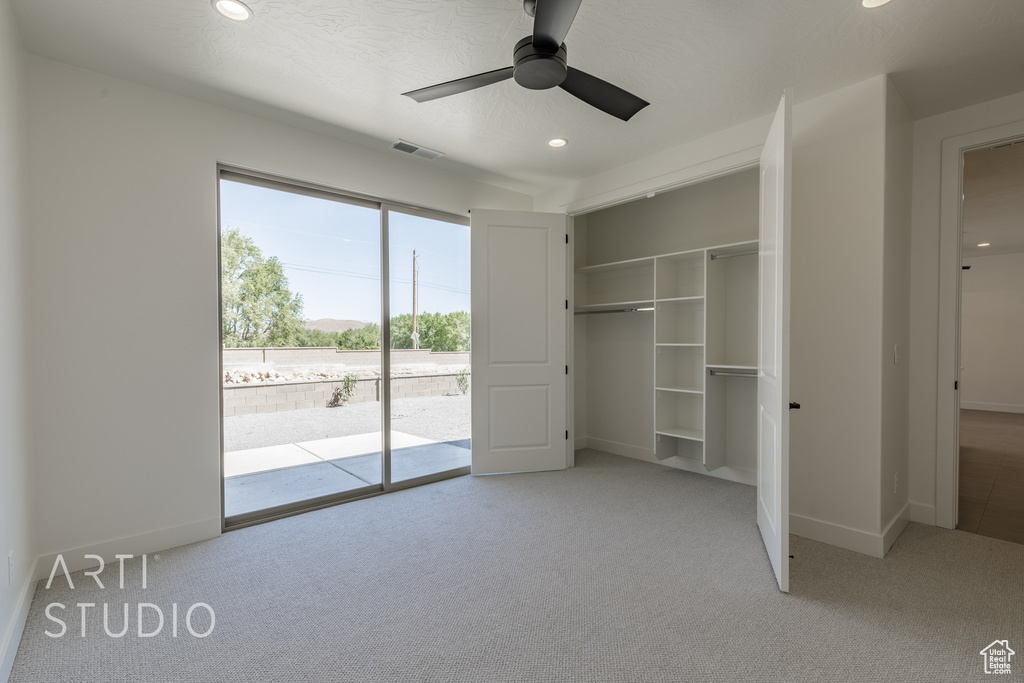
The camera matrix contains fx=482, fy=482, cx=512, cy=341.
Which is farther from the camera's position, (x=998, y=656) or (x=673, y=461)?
(x=673, y=461)

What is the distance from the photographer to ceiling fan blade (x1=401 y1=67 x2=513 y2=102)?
2031mm

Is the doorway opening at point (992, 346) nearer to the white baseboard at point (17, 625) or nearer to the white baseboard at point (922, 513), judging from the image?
the white baseboard at point (922, 513)

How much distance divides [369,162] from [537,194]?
1.87 metres

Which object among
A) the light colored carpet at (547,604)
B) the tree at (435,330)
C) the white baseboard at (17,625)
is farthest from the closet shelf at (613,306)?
the white baseboard at (17,625)

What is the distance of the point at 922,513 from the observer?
A: 3223 millimetres

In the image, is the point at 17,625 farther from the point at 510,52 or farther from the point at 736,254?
the point at 736,254

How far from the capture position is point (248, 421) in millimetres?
3357

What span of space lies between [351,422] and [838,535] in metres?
3.39

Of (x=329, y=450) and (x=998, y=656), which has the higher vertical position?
(x=329, y=450)

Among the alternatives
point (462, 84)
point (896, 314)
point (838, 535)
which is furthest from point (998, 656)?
point (462, 84)

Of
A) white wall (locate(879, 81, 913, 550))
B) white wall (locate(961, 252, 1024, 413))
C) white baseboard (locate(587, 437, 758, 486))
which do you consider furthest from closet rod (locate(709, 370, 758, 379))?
white wall (locate(961, 252, 1024, 413))

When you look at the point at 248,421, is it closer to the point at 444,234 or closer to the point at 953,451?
the point at 444,234

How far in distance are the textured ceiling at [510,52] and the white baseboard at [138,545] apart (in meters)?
2.60

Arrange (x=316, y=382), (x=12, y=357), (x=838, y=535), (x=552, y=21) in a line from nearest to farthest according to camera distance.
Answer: (x=552, y=21)
(x=12, y=357)
(x=838, y=535)
(x=316, y=382)
